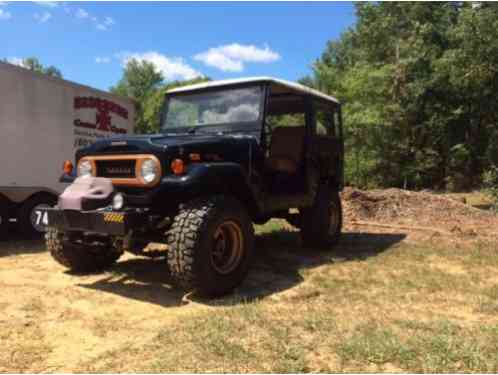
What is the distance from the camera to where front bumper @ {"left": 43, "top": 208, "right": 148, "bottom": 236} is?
395cm

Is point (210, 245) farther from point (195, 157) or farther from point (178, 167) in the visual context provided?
point (195, 157)

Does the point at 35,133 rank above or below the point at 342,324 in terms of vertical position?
above

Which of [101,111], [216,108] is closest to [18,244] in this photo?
[101,111]

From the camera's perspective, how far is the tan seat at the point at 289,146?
627 centimetres

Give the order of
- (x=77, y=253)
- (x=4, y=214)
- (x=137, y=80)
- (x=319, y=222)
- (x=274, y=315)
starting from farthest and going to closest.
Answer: (x=137, y=80), (x=4, y=214), (x=319, y=222), (x=77, y=253), (x=274, y=315)

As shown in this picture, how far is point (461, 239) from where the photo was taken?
24.6 feet

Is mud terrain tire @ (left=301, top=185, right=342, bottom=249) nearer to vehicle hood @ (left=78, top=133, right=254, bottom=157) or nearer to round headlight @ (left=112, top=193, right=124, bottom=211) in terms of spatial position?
vehicle hood @ (left=78, top=133, right=254, bottom=157)

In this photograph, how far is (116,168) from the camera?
461 centimetres

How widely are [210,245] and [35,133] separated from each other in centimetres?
484

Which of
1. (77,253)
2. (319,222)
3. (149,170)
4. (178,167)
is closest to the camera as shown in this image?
(178,167)

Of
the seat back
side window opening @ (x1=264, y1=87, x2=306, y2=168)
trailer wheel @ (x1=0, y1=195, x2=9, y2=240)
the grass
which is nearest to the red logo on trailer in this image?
trailer wheel @ (x1=0, y1=195, x2=9, y2=240)

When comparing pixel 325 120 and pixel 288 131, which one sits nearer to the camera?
pixel 288 131

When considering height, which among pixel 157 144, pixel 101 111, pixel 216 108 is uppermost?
pixel 101 111

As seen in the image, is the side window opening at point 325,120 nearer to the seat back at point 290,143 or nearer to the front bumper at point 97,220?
the seat back at point 290,143
